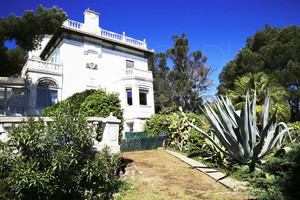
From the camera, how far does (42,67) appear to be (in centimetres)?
1489

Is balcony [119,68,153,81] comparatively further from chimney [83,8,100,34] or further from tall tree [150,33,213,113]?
tall tree [150,33,213,113]

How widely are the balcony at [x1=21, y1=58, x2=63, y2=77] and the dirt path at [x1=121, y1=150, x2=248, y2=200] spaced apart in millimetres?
12881

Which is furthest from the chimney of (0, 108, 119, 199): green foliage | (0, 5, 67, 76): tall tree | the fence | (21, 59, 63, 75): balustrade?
(0, 108, 119, 199): green foliage

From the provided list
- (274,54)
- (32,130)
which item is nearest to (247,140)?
(32,130)

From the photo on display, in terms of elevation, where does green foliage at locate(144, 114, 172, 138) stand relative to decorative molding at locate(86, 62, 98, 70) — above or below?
below

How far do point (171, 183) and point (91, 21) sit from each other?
18.9 metres

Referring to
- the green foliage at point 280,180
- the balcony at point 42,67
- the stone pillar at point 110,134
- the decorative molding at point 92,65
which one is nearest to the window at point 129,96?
the decorative molding at point 92,65

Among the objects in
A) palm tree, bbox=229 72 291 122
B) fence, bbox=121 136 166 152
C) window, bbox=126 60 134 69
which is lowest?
fence, bbox=121 136 166 152

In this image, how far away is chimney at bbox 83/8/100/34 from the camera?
59.8ft

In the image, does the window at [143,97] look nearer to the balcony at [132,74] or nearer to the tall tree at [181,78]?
the balcony at [132,74]

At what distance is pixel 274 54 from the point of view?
17266 mm

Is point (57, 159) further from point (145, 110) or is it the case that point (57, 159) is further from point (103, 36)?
point (103, 36)

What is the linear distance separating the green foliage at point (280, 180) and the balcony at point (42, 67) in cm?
1634

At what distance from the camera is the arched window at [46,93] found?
1436 centimetres
